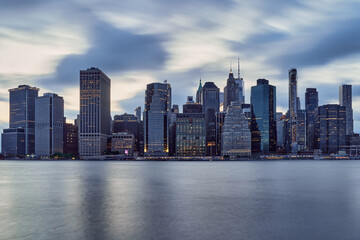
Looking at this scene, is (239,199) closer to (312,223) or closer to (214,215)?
(214,215)

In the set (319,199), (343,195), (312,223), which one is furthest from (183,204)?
(343,195)

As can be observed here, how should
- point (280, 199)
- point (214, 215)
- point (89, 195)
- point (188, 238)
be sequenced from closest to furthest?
1. point (188, 238)
2. point (214, 215)
3. point (280, 199)
4. point (89, 195)

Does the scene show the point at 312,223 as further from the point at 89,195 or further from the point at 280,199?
the point at 89,195

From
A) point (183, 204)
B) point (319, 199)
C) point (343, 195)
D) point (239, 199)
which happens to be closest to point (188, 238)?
point (183, 204)

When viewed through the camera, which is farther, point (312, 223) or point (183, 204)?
point (183, 204)

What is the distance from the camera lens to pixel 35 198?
210 ft

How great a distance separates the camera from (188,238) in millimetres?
34750

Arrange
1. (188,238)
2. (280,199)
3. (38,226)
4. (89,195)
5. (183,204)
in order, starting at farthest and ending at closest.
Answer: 1. (89,195)
2. (280,199)
3. (183,204)
4. (38,226)
5. (188,238)

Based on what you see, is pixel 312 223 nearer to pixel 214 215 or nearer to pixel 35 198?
pixel 214 215

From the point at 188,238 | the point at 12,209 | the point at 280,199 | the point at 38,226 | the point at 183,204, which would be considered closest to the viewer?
the point at 188,238

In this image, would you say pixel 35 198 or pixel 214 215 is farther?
pixel 35 198

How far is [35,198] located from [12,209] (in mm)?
11718

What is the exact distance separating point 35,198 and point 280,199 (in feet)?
150

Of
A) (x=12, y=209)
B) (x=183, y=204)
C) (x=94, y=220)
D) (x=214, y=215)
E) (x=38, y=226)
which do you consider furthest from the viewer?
(x=183, y=204)
